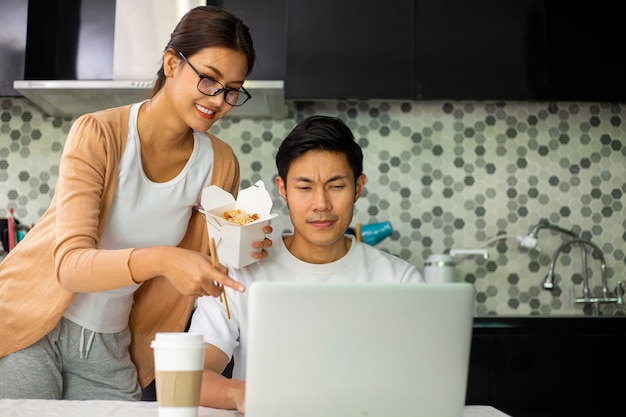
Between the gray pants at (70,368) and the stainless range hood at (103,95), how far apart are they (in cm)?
142

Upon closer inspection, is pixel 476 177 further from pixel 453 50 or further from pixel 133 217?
pixel 133 217

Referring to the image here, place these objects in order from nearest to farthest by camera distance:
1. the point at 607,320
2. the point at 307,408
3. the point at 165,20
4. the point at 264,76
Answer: the point at 307,408 < the point at 607,320 < the point at 165,20 < the point at 264,76

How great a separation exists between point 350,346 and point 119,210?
0.87 meters

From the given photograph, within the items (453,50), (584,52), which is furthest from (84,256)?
(584,52)

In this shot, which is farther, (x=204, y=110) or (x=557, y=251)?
(x=557, y=251)

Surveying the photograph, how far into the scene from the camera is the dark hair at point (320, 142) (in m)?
1.74

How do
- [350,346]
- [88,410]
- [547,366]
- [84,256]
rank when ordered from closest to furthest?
1. [350,346]
2. [88,410]
3. [84,256]
4. [547,366]

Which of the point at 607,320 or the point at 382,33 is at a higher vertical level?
the point at 382,33

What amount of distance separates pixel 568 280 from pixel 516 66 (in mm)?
994

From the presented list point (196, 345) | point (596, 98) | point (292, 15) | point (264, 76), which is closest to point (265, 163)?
point (264, 76)

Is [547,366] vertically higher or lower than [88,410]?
lower

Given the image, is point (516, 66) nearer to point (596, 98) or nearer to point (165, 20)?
point (596, 98)

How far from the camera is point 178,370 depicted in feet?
3.26

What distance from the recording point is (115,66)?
2949 millimetres
